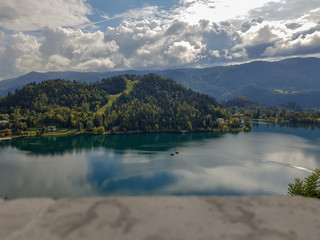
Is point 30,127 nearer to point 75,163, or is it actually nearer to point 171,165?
point 75,163

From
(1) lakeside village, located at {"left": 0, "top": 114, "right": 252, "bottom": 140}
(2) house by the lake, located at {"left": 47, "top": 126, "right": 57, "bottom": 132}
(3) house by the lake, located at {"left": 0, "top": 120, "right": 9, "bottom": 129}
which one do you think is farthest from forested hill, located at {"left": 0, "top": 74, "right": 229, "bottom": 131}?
(2) house by the lake, located at {"left": 47, "top": 126, "right": 57, "bottom": 132}

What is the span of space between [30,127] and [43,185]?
76.3m

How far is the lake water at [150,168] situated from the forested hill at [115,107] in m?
31.2

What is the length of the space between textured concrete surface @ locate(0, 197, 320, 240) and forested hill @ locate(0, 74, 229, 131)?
104050 millimetres

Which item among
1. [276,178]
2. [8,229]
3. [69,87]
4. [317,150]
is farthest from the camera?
[69,87]

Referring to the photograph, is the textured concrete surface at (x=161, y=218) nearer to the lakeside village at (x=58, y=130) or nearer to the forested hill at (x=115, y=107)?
the lakeside village at (x=58, y=130)

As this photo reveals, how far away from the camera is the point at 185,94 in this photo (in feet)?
535

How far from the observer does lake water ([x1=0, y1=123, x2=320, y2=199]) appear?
36.1 meters

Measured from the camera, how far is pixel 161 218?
2.17 m

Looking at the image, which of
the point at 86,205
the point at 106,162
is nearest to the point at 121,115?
the point at 106,162

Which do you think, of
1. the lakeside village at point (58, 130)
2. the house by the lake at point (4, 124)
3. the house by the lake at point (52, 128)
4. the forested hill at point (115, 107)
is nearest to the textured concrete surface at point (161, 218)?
the lakeside village at point (58, 130)

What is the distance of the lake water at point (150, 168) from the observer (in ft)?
118

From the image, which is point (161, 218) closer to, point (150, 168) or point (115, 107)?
point (150, 168)

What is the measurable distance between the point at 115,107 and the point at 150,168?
3684 inches
